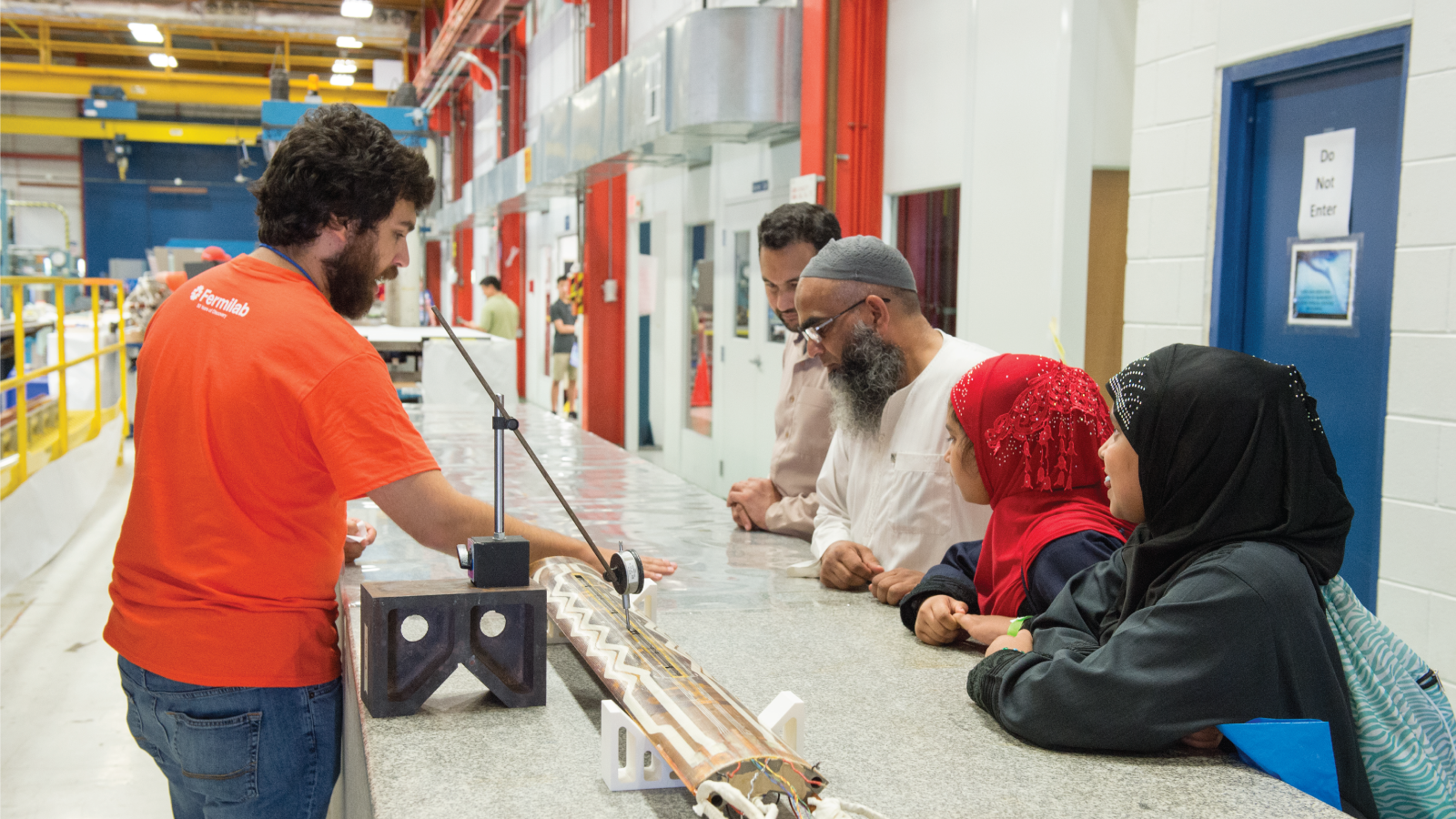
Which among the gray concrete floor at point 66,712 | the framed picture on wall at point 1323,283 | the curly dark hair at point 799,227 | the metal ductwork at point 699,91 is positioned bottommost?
the gray concrete floor at point 66,712

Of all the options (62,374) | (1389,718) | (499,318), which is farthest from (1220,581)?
(499,318)

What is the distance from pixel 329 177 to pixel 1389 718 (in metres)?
1.46

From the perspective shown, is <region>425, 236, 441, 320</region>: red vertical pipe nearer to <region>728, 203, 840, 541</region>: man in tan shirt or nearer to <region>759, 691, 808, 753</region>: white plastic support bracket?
<region>728, 203, 840, 541</region>: man in tan shirt

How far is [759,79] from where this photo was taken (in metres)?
4.98

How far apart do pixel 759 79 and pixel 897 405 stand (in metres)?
3.15

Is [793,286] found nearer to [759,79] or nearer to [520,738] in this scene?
[520,738]

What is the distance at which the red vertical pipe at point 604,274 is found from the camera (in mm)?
8875

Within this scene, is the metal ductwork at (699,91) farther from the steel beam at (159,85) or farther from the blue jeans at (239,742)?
the steel beam at (159,85)

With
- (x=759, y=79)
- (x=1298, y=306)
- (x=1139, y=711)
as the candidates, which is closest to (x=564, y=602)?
(x=1139, y=711)

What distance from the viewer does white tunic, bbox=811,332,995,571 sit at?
2.11 meters

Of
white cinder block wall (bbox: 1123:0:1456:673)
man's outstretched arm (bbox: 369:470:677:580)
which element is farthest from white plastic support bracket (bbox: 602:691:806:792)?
white cinder block wall (bbox: 1123:0:1456:673)

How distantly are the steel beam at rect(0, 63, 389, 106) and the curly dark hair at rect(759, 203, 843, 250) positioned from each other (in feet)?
49.0

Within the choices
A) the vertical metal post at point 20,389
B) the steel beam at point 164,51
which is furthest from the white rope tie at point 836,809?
the steel beam at point 164,51

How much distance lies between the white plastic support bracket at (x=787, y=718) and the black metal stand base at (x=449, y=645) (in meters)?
0.32
